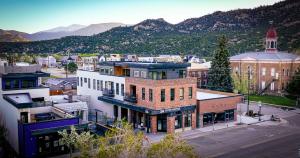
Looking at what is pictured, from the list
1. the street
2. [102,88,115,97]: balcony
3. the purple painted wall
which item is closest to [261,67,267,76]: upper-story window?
the street

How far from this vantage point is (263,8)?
181750 mm

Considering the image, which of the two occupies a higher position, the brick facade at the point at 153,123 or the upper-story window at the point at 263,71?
the upper-story window at the point at 263,71

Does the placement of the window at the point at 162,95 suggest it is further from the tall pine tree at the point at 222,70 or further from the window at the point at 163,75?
the tall pine tree at the point at 222,70

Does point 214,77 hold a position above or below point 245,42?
below

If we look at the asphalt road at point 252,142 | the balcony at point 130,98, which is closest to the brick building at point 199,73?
the asphalt road at point 252,142

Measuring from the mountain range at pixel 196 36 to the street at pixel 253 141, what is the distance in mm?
78906

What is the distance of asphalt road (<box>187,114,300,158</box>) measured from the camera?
3278cm

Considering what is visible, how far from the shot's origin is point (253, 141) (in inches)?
1484

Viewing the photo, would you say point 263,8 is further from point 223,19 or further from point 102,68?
point 102,68

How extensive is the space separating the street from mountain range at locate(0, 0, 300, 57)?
78906 millimetres

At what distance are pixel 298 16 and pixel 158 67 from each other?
12369cm

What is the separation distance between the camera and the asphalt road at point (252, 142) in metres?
32.8

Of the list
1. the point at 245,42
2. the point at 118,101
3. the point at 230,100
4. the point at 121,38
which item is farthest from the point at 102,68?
the point at 121,38

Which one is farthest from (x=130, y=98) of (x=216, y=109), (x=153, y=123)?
(x=216, y=109)
